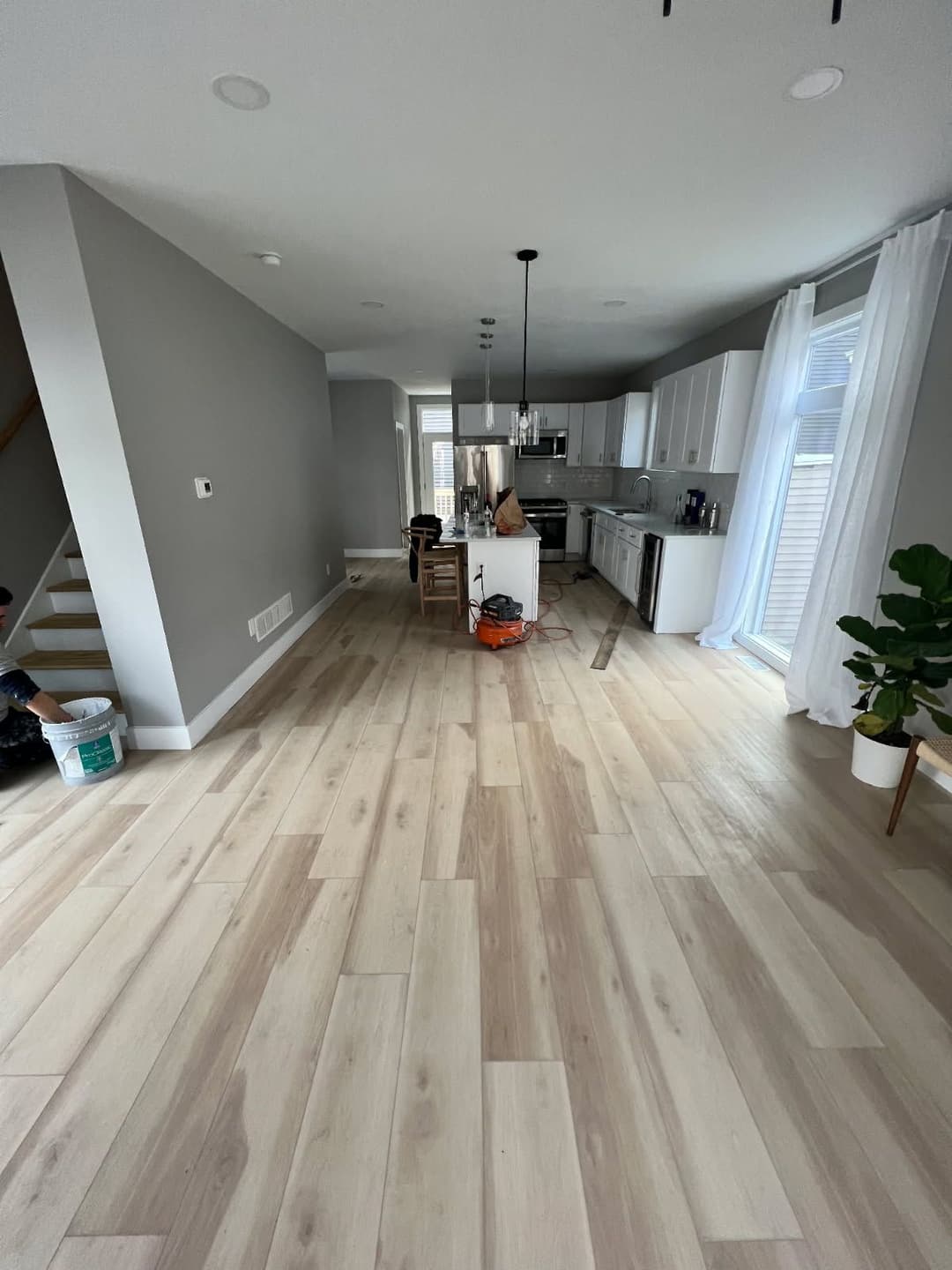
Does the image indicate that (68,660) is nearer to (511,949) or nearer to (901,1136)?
(511,949)

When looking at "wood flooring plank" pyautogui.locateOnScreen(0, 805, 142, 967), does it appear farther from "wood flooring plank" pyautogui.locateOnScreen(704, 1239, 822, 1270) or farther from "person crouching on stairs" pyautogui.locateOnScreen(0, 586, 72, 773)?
"wood flooring plank" pyautogui.locateOnScreen(704, 1239, 822, 1270)

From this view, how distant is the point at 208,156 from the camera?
186cm

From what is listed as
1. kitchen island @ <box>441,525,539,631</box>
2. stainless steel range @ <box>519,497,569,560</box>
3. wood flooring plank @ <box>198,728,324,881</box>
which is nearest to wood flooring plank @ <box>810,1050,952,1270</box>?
wood flooring plank @ <box>198,728,324,881</box>

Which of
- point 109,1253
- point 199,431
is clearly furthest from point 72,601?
point 109,1253

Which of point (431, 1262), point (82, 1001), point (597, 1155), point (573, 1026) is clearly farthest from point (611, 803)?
point (82, 1001)

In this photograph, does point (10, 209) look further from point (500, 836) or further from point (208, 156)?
point (500, 836)

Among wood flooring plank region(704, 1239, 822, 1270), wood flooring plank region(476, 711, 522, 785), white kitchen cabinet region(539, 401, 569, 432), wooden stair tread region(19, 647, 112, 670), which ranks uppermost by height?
white kitchen cabinet region(539, 401, 569, 432)

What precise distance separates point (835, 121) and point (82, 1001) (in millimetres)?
3772

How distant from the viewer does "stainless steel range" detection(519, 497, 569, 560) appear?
714 centimetres

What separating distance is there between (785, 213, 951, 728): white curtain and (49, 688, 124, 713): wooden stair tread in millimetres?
4052

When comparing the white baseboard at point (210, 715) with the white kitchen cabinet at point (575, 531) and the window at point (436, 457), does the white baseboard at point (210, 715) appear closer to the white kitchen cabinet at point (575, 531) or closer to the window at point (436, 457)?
the white kitchen cabinet at point (575, 531)

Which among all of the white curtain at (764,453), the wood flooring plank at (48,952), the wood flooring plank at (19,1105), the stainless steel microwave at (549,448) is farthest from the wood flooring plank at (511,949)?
the stainless steel microwave at (549,448)

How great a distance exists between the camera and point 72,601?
315 cm

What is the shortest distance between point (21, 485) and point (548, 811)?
368 centimetres
